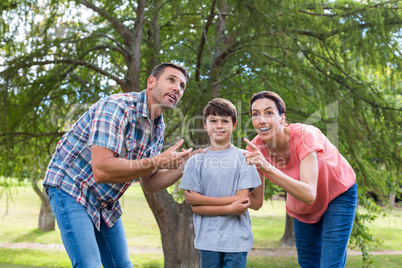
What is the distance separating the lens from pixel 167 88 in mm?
2279

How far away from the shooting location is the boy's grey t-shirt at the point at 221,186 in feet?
6.91

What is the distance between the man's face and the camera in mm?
2268

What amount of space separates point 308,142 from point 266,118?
27 cm

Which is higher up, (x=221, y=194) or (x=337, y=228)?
(x=221, y=194)

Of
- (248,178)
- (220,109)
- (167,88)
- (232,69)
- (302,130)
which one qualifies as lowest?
(248,178)

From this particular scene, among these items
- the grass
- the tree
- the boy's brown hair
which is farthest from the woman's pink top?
the grass

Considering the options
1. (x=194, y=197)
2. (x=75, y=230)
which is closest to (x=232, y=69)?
(x=194, y=197)

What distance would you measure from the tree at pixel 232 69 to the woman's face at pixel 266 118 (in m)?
1.91

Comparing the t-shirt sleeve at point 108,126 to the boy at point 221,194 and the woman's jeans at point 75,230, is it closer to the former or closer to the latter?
the woman's jeans at point 75,230

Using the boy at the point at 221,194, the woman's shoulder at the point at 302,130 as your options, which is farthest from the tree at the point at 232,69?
the boy at the point at 221,194

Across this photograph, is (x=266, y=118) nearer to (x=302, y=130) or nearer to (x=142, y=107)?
(x=302, y=130)

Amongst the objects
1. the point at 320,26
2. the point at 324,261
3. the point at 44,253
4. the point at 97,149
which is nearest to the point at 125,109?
the point at 97,149

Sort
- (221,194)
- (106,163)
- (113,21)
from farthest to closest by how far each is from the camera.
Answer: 1. (113,21)
2. (221,194)
3. (106,163)

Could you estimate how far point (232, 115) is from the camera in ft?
7.64
